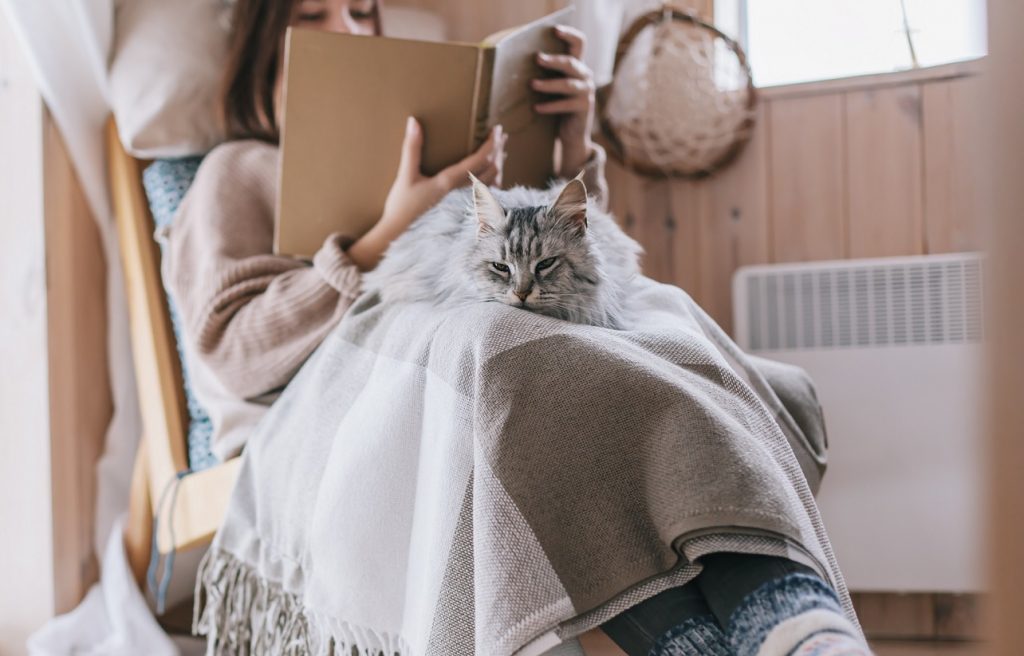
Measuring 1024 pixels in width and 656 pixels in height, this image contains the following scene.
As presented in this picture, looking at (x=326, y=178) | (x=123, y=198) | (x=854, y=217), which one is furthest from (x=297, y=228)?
(x=854, y=217)

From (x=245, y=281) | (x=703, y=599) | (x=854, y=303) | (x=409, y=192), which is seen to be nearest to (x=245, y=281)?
(x=245, y=281)

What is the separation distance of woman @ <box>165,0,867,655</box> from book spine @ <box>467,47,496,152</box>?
0.01m

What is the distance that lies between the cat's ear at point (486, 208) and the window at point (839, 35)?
103 cm

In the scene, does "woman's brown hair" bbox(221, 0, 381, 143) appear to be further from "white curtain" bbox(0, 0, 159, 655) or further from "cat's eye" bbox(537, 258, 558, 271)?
"cat's eye" bbox(537, 258, 558, 271)

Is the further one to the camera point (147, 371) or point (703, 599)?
point (147, 371)

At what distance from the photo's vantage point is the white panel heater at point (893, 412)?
1.53m

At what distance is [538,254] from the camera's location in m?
0.88

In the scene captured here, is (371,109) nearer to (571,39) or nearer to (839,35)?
(571,39)

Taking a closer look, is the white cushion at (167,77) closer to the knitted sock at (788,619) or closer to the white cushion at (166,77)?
the white cushion at (166,77)

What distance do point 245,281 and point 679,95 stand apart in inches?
34.4

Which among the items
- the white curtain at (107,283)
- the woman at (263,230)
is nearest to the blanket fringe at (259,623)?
the woman at (263,230)

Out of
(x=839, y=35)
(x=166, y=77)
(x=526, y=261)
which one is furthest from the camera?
(x=839, y=35)

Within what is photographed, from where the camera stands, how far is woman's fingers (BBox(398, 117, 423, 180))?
109 centimetres

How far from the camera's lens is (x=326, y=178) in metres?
1.11
